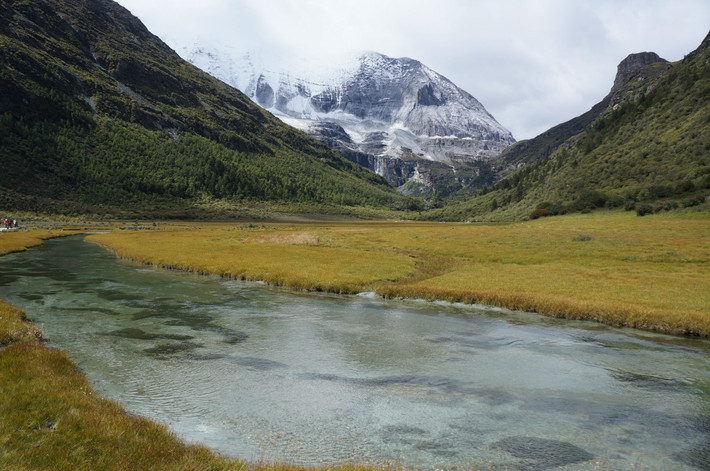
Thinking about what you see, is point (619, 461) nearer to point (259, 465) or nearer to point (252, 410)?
point (259, 465)

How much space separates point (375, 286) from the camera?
3872cm

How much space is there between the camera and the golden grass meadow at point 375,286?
30.7 ft

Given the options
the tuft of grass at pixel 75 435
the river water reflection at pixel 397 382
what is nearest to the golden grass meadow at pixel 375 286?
the tuft of grass at pixel 75 435

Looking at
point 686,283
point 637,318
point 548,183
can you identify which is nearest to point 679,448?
point 637,318

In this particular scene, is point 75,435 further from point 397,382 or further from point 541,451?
point 541,451

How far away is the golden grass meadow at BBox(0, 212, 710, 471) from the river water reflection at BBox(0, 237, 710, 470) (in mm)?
1742

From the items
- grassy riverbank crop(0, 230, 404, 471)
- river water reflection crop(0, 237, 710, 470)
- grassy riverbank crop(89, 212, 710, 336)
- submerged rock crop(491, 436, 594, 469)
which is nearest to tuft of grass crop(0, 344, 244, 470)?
grassy riverbank crop(0, 230, 404, 471)

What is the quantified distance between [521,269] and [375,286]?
19.0 metres

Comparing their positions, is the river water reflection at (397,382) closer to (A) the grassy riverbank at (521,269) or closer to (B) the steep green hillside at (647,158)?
(A) the grassy riverbank at (521,269)

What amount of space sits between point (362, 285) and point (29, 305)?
26.2 m

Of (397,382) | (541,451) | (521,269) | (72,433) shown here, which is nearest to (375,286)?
(521,269)

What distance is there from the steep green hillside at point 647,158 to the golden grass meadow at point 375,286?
72.5 feet

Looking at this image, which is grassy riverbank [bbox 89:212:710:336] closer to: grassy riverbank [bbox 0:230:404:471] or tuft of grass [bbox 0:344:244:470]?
grassy riverbank [bbox 0:230:404:471]

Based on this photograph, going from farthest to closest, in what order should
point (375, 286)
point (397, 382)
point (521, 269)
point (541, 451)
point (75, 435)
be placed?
point (521, 269), point (375, 286), point (397, 382), point (541, 451), point (75, 435)
